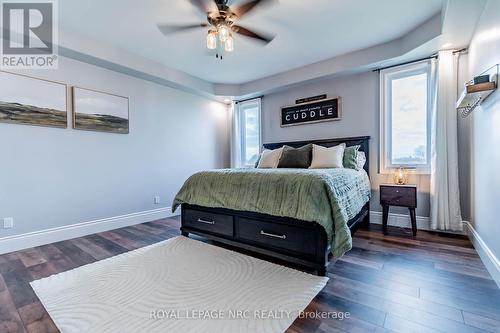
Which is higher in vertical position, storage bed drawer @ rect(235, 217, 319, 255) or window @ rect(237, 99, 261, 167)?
window @ rect(237, 99, 261, 167)

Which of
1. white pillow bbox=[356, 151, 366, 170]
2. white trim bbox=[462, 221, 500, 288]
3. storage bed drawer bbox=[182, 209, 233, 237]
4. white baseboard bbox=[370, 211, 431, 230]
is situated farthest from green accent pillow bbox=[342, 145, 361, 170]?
storage bed drawer bbox=[182, 209, 233, 237]

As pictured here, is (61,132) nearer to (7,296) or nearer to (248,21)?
(7,296)

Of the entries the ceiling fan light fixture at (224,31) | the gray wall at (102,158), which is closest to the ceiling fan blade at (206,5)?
the ceiling fan light fixture at (224,31)

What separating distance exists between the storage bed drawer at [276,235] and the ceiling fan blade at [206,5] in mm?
2074

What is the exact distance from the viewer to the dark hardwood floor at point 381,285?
1408mm

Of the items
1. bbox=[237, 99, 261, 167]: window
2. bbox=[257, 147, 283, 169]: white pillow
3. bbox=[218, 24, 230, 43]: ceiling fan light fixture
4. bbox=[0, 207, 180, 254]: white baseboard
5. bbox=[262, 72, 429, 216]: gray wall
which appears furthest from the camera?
bbox=[237, 99, 261, 167]: window

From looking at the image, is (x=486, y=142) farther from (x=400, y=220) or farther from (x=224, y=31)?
(x=224, y=31)

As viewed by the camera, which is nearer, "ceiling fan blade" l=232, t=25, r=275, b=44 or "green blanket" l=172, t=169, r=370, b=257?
"green blanket" l=172, t=169, r=370, b=257

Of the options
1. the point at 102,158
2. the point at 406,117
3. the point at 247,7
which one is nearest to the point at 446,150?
the point at 406,117

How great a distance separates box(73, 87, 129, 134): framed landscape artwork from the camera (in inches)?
125

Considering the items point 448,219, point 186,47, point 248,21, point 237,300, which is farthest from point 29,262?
point 448,219

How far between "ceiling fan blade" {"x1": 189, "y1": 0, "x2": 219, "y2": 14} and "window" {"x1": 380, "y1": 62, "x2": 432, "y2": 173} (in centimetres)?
269

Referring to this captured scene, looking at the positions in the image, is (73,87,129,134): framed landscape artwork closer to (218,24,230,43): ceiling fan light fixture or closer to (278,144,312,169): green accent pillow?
(218,24,230,43): ceiling fan light fixture

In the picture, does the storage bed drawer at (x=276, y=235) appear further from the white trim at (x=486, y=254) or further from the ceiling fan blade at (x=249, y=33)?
the ceiling fan blade at (x=249, y=33)
